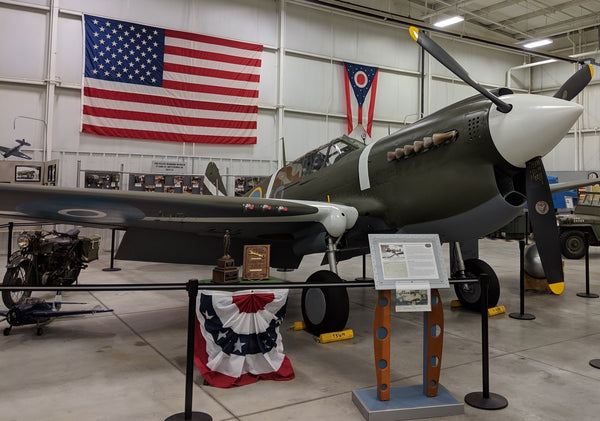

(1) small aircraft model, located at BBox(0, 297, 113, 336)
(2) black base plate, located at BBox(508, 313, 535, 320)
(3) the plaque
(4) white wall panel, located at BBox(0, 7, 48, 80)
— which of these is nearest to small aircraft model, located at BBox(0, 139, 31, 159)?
(4) white wall panel, located at BBox(0, 7, 48, 80)

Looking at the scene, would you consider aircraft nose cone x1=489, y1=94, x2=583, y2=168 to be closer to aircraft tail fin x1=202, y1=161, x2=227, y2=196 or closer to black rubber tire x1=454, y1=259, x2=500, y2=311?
black rubber tire x1=454, y1=259, x2=500, y2=311

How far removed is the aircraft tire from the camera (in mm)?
3990

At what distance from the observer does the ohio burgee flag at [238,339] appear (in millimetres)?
2902

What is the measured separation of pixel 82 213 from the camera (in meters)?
3.73

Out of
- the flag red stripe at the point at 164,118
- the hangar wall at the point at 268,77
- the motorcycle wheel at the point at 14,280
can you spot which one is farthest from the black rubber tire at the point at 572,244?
the motorcycle wheel at the point at 14,280

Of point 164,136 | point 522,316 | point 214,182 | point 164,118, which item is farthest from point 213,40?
point 522,316

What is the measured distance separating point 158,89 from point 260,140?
3.50 meters

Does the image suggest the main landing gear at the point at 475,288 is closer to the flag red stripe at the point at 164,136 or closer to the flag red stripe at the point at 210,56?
the flag red stripe at the point at 164,136

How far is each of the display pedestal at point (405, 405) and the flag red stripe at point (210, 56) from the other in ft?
39.2

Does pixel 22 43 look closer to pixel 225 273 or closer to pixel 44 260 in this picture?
pixel 44 260

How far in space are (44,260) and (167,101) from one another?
26.6ft

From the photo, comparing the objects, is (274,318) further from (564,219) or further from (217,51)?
(217,51)

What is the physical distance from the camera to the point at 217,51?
12914mm

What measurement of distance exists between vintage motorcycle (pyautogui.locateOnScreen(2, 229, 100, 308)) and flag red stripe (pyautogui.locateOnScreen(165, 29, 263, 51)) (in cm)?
880
